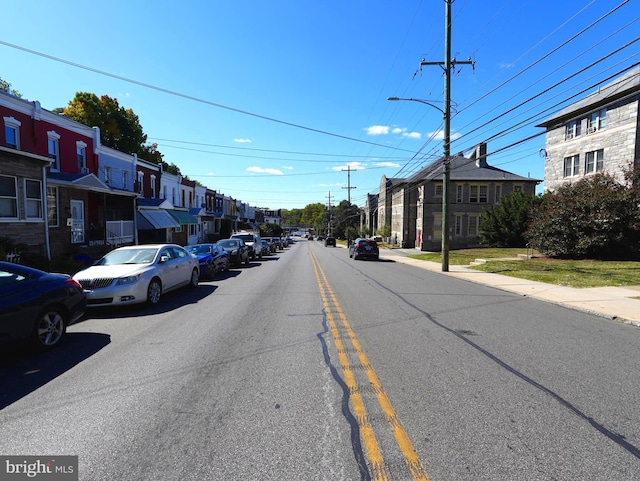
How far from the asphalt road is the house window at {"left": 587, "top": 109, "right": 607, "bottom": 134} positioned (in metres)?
28.5

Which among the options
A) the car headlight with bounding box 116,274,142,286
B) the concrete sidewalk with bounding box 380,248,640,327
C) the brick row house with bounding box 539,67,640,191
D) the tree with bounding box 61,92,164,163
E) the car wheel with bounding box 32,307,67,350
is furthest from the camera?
the tree with bounding box 61,92,164,163

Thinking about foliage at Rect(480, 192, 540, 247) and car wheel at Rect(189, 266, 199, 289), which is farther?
foliage at Rect(480, 192, 540, 247)

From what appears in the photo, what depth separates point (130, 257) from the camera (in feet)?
34.2

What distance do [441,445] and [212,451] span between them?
185 centimetres

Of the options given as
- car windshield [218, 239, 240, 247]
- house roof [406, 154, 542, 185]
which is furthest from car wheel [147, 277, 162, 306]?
house roof [406, 154, 542, 185]

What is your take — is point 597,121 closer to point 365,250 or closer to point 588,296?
point 365,250

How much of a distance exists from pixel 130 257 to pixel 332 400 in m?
8.35

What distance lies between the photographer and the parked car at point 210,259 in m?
15.3

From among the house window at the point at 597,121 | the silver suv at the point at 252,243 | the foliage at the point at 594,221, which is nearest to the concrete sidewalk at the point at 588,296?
the foliage at the point at 594,221

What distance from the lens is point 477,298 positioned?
10977mm

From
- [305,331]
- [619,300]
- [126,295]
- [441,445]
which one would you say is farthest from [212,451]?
[619,300]

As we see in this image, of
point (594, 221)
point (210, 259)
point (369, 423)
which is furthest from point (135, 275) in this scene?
point (594, 221)

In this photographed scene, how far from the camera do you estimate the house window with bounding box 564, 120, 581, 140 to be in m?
31.8

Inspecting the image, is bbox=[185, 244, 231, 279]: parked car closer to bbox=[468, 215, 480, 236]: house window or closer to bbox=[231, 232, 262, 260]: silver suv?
bbox=[231, 232, 262, 260]: silver suv
